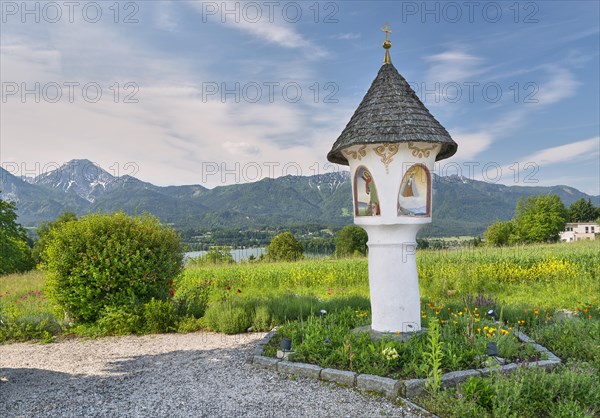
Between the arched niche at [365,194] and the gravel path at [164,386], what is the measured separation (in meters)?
2.87

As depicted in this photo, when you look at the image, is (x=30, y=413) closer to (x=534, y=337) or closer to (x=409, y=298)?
(x=409, y=298)

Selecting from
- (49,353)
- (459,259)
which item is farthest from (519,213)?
(49,353)

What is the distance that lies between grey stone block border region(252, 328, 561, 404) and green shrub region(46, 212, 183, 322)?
441 cm

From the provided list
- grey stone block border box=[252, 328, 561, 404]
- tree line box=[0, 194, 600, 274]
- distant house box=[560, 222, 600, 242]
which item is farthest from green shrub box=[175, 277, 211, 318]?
distant house box=[560, 222, 600, 242]

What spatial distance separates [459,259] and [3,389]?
15.3 meters

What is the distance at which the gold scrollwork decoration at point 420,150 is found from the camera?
6574 millimetres

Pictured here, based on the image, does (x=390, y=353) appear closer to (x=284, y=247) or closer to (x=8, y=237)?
(x=8, y=237)

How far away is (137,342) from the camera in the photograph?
8055mm

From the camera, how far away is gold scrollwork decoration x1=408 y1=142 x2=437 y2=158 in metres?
6.57

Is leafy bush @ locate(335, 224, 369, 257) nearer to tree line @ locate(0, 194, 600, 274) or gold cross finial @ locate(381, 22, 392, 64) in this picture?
tree line @ locate(0, 194, 600, 274)

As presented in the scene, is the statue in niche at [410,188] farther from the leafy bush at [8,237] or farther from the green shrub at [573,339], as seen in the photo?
the leafy bush at [8,237]

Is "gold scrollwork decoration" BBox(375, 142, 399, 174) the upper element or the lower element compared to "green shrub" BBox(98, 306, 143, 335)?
upper

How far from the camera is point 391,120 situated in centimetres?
656

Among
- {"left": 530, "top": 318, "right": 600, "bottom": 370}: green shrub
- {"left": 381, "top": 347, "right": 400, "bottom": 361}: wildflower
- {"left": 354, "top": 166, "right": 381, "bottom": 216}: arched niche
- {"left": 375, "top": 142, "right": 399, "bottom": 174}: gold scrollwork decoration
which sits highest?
{"left": 375, "top": 142, "right": 399, "bottom": 174}: gold scrollwork decoration
